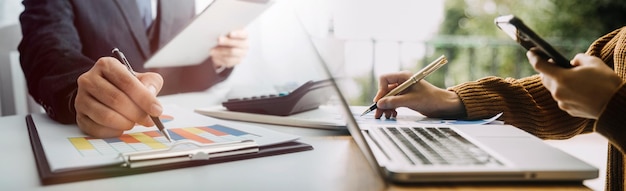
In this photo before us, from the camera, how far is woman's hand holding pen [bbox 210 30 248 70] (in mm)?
966

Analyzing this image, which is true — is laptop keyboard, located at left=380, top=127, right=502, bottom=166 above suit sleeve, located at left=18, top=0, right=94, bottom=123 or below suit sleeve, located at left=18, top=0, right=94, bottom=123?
below

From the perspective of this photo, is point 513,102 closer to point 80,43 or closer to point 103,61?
point 103,61

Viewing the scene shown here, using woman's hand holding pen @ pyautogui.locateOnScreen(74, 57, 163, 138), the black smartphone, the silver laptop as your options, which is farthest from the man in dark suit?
the black smartphone

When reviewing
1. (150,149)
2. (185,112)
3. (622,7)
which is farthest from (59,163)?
(622,7)

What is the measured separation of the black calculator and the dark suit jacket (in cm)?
13

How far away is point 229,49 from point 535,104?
23.9 inches

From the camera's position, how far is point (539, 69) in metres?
0.42

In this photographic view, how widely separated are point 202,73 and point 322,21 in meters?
0.28

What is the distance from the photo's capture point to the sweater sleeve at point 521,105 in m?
0.63

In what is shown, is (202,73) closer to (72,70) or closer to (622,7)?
(72,70)

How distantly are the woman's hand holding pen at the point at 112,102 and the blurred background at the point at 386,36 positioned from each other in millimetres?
189

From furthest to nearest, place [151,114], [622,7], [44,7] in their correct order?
[622,7] < [44,7] < [151,114]

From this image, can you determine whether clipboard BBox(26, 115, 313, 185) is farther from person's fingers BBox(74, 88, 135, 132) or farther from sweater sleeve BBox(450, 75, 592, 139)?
sweater sleeve BBox(450, 75, 592, 139)

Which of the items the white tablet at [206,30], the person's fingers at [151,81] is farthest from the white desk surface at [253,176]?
the white tablet at [206,30]
